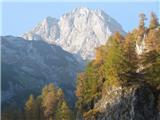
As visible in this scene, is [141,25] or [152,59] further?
[141,25]

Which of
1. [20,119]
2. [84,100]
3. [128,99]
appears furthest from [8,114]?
[128,99]

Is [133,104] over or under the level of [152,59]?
under

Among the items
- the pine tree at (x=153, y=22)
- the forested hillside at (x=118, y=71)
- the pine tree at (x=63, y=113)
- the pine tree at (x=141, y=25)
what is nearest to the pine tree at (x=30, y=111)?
the pine tree at (x=63, y=113)

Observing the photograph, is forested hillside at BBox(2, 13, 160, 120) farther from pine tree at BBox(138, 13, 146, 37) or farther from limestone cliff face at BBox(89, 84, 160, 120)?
pine tree at BBox(138, 13, 146, 37)

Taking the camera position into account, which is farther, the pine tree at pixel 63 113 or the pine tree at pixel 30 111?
the pine tree at pixel 30 111

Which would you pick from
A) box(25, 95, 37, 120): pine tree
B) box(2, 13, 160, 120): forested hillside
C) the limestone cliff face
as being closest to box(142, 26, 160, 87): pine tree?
box(2, 13, 160, 120): forested hillside

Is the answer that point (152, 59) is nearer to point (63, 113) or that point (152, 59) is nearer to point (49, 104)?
point (63, 113)

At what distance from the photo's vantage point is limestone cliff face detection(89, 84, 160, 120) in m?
86.8

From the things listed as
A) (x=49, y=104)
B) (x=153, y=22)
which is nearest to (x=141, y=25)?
(x=153, y=22)

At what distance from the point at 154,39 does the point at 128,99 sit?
2639 cm

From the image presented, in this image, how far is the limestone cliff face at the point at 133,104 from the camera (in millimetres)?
86750

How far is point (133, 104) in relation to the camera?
288 ft

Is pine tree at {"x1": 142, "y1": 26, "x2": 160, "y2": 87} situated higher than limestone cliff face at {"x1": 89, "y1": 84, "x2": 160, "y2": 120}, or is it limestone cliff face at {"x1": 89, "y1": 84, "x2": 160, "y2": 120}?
pine tree at {"x1": 142, "y1": 26, "x2": 160, "y2": 87}

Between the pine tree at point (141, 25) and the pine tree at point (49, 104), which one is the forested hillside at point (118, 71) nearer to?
the pine tree at point (141, 25)
